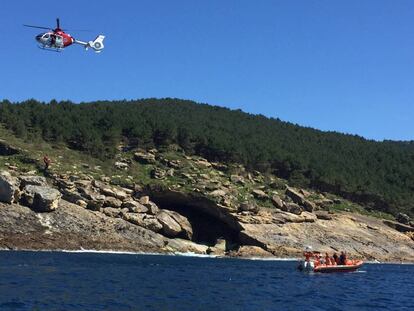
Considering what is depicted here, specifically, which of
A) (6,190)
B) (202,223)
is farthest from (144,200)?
(6,190)

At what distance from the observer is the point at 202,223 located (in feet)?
303

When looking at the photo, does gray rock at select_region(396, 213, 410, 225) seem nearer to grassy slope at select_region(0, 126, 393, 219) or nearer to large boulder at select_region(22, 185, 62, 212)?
grassy slope at select_region(0, 126, 393, 219)

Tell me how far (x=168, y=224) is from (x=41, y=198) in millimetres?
18103

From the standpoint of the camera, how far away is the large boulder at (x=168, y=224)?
80062mm

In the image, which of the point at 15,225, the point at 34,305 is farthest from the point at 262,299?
the point at 15,225

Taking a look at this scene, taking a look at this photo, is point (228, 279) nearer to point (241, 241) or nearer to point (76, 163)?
point (241, 241)

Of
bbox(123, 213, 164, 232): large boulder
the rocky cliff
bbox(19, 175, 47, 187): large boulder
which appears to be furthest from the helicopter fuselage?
bbox(123, 213, 164, 232): large boulder

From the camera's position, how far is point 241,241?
82.6 m

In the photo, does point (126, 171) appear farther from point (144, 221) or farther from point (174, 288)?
point (174, 288)

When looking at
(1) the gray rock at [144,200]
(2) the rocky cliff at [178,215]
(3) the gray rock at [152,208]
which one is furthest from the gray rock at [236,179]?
(3) the gray rock at [152,208]

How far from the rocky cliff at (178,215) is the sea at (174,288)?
1669cm

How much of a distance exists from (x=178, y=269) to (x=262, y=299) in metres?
18.7

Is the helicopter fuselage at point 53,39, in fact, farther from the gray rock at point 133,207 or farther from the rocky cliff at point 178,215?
the gray rock at point 133,207

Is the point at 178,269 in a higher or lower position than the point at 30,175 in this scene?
lower
